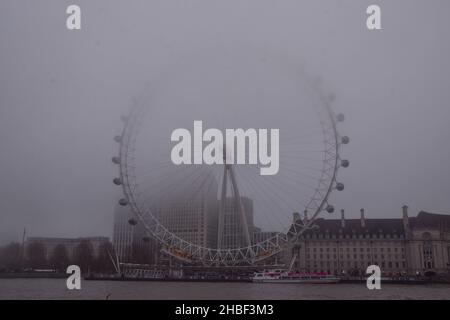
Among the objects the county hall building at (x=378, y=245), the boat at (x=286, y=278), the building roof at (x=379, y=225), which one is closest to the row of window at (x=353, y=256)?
the county hall building at (x=378, y=245)

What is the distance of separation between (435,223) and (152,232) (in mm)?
50556

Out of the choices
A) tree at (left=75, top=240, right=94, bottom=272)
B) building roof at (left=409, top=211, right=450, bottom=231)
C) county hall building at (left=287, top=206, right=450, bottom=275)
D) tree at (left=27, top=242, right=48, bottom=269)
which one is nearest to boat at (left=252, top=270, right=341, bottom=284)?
county hall building at (left=287, top=206, right=450, bottom=275)

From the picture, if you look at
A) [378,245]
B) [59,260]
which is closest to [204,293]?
[378,245]

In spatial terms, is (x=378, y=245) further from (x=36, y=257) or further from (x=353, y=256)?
(x=36, y=257)

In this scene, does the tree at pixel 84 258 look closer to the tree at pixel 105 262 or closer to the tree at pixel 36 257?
the tree at pixel 105 262

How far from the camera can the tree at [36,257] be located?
79.1 meters

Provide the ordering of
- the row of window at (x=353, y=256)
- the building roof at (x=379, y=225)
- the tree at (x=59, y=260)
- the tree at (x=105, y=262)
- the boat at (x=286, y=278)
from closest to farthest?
the boat at (x=286, y=278)
the building roof at (x=379, y=225)
the tree at (x=105, y=262)
the row of window at (x=353, y=256)
the tree at (x=59, y=260)

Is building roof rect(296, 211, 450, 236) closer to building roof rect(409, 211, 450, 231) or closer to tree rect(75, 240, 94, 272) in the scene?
building roof rect(409, 211, 450, 231)

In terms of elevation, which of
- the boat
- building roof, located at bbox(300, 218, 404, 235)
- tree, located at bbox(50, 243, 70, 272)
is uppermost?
building roof, located at bbox(300, 218, 404, 235)

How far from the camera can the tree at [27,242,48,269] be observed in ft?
259
